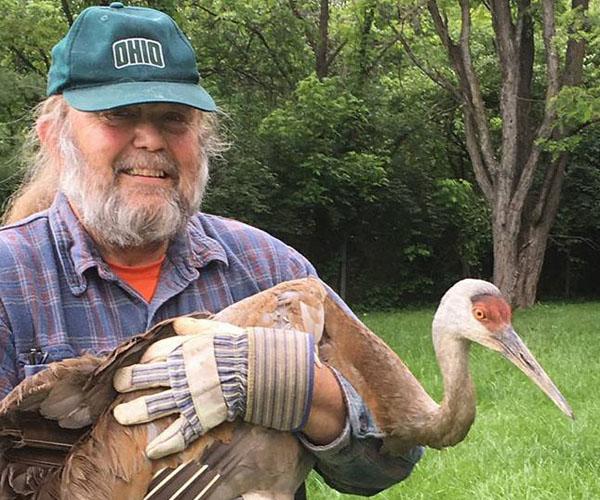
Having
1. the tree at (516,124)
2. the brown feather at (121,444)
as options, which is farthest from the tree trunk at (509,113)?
the brown feather at (121,444)

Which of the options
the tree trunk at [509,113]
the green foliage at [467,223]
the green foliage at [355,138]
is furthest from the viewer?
the green foliage at [467,223]

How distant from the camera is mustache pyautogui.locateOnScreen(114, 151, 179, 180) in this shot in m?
2.61

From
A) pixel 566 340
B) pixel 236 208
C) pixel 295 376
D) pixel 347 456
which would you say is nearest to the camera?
pixel 295 376

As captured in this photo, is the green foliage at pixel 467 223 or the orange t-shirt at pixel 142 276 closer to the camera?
the orange t-shirt at pixel 142 276

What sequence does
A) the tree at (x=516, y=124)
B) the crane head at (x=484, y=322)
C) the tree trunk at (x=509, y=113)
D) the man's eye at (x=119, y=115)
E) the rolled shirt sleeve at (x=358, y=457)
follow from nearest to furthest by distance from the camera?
1. the rolled shirt sleeve at (x=358, y=457)
2. the man's eye at (x=119, y=115)
3. the crane head at (x=484, y=322)
4. the tree at (x=516, y=124)
5. the tree trunk at (x=509, y=113)

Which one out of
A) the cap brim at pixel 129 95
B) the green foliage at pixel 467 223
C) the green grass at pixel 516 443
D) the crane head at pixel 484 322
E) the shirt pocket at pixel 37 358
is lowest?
the green foliage at pixel 467 223

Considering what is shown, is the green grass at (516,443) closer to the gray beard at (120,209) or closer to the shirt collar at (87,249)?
the shirt collar at (87,249)

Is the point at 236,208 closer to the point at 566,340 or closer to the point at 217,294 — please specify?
the point at 566,340

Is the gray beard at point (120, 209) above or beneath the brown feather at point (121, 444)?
above

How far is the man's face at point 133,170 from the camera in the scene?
8.54 ft

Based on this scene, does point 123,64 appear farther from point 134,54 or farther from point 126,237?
point 126,237

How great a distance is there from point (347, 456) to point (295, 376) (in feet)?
1.27

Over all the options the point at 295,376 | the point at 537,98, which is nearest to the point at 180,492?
the point at 295,376

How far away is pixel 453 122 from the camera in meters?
21.1
